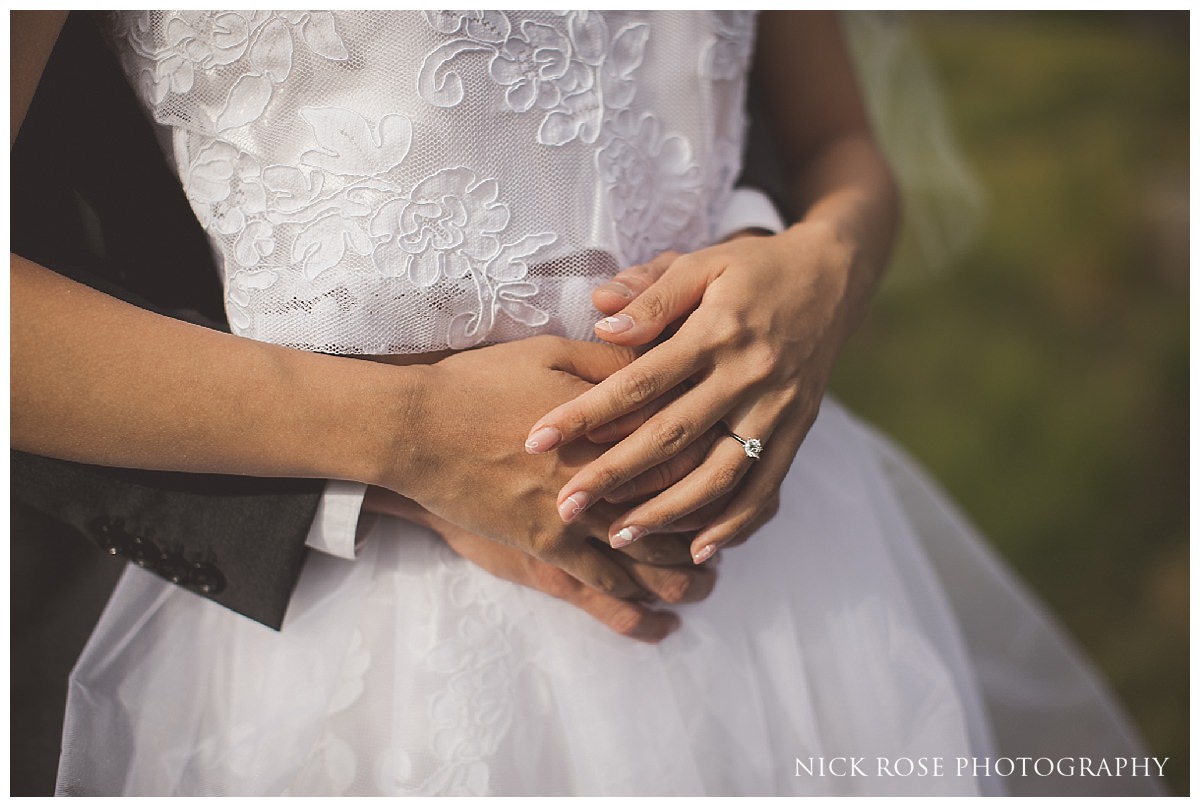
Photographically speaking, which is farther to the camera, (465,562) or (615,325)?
(465,562)

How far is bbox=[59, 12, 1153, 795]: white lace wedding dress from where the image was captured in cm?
93

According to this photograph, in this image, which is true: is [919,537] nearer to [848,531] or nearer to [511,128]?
[848,531]

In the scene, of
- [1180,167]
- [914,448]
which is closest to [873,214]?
[914,448]

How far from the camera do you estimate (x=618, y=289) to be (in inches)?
39.2

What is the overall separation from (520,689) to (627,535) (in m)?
0.23

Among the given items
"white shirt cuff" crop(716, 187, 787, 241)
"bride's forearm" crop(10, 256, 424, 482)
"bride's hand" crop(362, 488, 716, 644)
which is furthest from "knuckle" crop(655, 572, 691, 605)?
"white shirt cuff" crop(716, 187, 787, 241)

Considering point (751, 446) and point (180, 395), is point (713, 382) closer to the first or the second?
point (751, 446)

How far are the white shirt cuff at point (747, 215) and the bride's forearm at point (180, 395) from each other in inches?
20.7

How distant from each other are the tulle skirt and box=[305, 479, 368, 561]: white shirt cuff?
0.26ft

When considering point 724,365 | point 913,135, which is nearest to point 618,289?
point 724,365

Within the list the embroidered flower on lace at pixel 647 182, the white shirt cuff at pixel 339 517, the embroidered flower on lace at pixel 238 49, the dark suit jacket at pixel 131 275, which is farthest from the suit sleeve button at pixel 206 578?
the embroidered flower on lace at pixel 647 182

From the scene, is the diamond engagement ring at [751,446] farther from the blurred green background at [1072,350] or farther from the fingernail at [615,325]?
the blurred green background at [1072,350]

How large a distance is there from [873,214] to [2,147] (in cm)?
110

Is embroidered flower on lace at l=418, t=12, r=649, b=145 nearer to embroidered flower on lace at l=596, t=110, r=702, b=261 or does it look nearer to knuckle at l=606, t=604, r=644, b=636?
embroidered flower on lace at l=596, t=110, r=702, b=261
